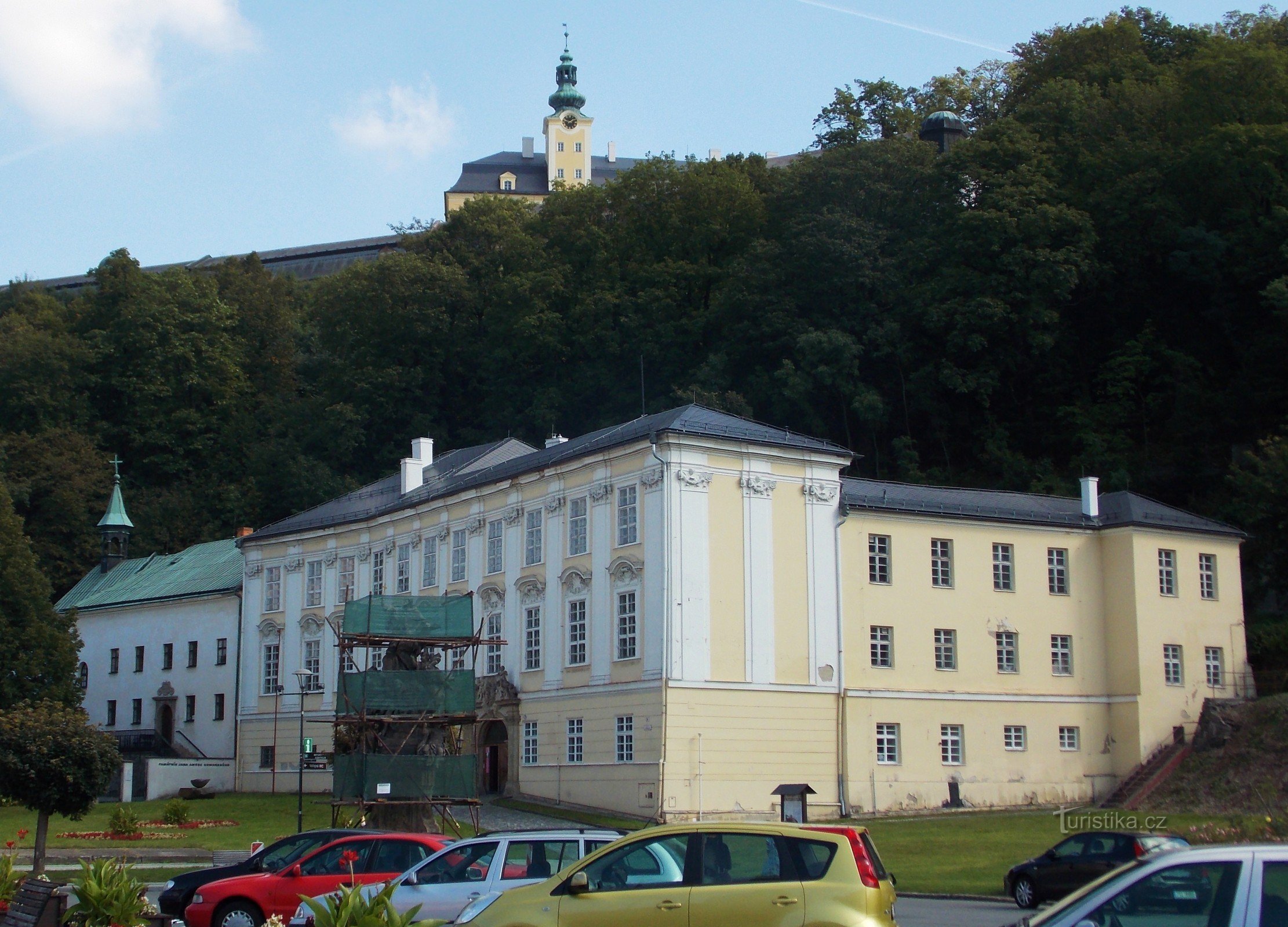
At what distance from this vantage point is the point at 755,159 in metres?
84.9

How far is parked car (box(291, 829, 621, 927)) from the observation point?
57.1 feet

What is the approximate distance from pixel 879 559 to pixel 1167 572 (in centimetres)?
1080

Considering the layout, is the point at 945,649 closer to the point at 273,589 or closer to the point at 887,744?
the point at 887,744

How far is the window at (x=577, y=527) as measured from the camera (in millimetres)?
46406

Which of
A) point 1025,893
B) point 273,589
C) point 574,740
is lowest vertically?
point 1025,893

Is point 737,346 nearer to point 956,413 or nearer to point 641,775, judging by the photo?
point 956,413

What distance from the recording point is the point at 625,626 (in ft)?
144

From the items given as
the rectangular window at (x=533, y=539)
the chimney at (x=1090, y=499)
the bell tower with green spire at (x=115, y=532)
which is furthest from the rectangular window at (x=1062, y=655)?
the bell tower with green spire at (x=115, y=532)

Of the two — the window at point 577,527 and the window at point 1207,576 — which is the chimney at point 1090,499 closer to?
the window at point 1207,576

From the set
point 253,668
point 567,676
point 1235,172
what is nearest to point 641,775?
point 567,676

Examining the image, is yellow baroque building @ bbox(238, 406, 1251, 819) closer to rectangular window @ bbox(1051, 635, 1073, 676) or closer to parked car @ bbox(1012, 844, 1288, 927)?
rectangular window @ bbox(1051, 635, 1073, 676)

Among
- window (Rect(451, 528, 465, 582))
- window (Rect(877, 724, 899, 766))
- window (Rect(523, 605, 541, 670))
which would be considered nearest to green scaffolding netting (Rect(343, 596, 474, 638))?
window (Rect(523, 605, 541, 670))

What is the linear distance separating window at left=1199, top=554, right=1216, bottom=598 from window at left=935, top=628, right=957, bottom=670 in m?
9.58

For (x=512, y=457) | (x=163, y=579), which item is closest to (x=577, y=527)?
(x=512, y=457)
